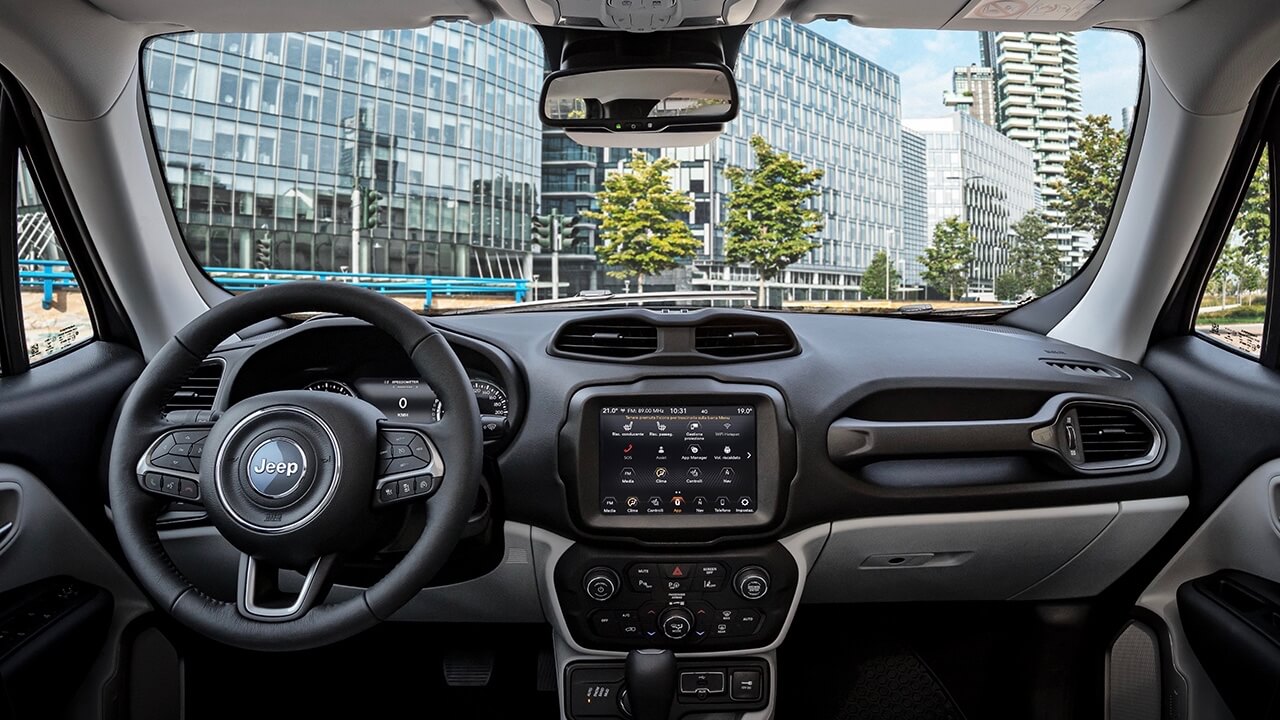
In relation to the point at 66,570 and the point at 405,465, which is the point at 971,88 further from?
the point at 66,570

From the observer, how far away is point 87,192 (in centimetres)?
258

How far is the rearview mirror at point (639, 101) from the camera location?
99.3 inches


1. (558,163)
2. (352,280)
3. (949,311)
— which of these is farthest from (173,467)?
(949,311)

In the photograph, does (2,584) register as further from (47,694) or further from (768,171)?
(768,171)

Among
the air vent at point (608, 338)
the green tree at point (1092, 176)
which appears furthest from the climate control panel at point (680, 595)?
the green tree at point (1092, 176)

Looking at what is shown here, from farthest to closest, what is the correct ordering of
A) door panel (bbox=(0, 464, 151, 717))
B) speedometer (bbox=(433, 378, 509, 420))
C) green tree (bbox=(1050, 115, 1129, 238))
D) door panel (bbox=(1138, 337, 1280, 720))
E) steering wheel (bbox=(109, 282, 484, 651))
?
green tree (bbox=(1050, 115, 1129, 238)), speedometer (bbox=(433, 378, 509, 420)), door panel (bbox=(1138, 337, 1280, 720)), door panel (bbox=(0, 464, 151, 717)), steering wheel (bbox=(109, 282, 484, 651))

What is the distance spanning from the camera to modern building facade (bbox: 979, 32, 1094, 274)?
2.77m

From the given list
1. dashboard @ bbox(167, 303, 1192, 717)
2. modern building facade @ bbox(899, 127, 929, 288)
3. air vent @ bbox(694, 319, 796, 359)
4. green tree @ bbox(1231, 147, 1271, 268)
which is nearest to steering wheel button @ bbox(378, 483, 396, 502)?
dashboard @ bbox(167, 303, 1192, 717)

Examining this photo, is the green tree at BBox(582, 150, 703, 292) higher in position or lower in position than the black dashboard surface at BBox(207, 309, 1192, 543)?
higher

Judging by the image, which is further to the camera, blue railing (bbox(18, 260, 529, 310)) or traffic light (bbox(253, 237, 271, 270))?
traffic light (bbox(253, 237, 271, 270))

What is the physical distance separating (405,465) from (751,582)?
105 centimetres

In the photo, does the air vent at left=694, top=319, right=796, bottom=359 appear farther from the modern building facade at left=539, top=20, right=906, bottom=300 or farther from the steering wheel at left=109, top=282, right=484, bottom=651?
the steering wheel at left=109, top=282, right=484, bottom=651

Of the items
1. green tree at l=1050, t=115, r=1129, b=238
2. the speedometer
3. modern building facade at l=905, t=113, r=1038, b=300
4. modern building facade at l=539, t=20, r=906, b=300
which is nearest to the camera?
the speedometer

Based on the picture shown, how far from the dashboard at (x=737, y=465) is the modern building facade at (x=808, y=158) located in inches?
12.5
